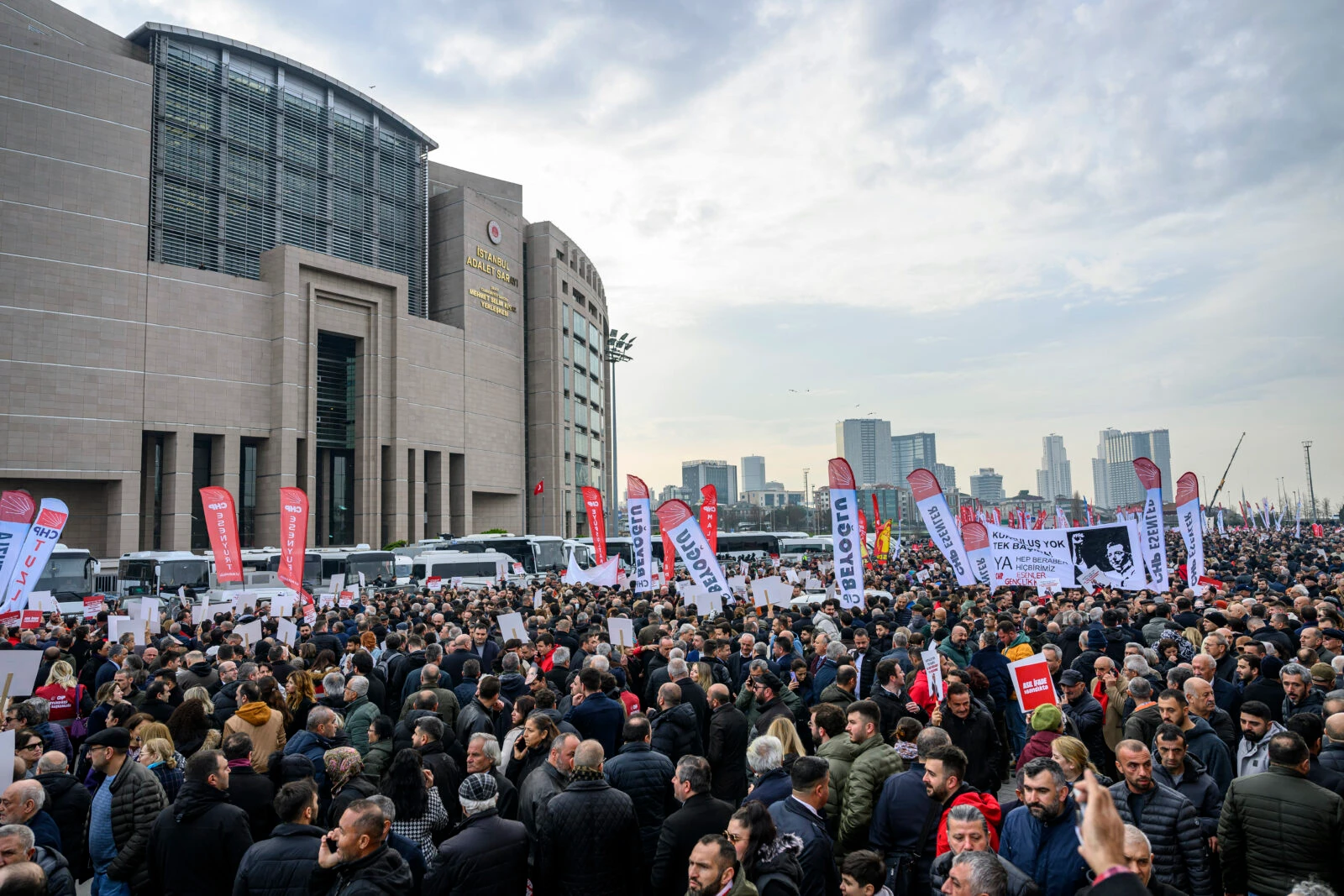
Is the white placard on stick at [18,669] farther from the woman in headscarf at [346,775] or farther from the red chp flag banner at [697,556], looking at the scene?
the red chp flag banner at [697,556]

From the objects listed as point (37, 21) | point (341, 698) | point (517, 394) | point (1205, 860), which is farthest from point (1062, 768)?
point (517, 394)

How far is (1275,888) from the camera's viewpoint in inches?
181

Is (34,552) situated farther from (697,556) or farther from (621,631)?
(697,556)

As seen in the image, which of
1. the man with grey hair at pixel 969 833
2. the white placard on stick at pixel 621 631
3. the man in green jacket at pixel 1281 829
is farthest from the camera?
the white placard on stick at pixel 621 631

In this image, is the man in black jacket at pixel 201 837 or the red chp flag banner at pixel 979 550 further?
the red chp flag banner at pixel 979 550

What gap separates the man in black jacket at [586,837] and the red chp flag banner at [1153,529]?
1541cm

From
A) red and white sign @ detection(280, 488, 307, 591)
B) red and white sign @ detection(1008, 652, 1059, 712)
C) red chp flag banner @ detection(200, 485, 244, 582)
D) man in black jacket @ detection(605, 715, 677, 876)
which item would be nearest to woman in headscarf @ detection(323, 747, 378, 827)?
man in black jacket @ detection(605, 715, 677, 876)

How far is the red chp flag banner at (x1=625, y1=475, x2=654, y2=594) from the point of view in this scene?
21.9m

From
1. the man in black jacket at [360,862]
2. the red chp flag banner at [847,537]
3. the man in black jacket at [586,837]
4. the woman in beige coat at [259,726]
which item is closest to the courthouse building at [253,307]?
the red chp flag banner at [847,537]

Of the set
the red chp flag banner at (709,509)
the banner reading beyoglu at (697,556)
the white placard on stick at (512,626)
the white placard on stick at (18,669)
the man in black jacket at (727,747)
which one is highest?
the red chp flag banner at (709,509)

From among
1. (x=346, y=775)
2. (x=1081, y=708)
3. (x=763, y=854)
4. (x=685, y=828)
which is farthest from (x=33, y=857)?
(x=1081, y=708)

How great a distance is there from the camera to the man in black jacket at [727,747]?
7145 millimetres

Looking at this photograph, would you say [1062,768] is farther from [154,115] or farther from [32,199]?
[154,115]

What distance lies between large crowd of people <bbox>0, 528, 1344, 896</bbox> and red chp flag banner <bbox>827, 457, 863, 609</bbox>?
536 centimetres
